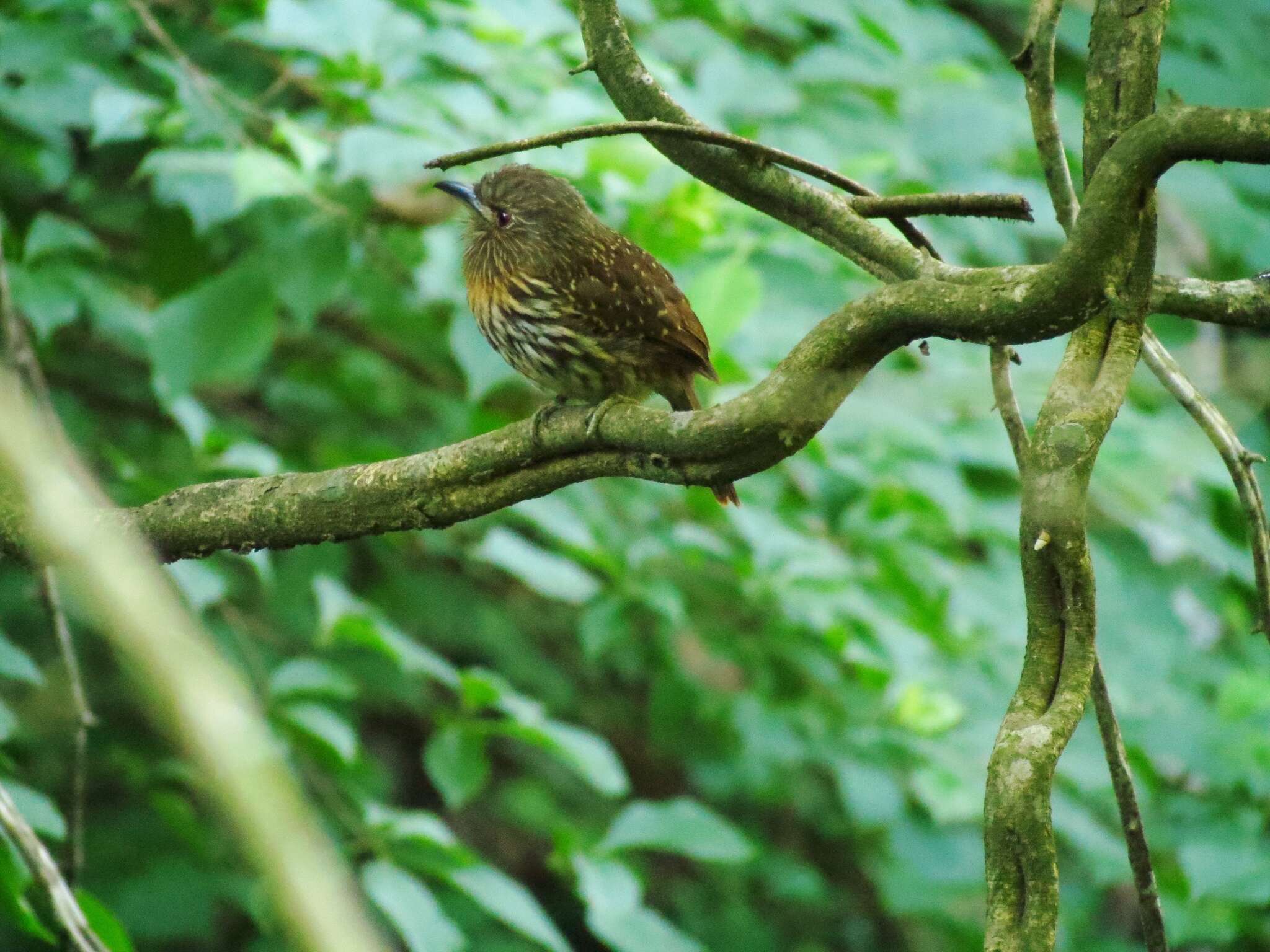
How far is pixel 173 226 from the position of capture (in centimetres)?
338

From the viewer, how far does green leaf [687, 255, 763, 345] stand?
2.72 metres

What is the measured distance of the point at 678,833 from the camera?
3016mm

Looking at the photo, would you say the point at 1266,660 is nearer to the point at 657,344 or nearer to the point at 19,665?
the point at 657,344

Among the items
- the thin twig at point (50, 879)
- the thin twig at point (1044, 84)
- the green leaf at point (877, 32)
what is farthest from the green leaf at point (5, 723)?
the green leaf at point (877, 32)

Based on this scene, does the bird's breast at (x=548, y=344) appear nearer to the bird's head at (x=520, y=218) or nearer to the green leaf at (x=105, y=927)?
the bird's head at (x=520, y=218)

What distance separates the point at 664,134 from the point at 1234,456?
0.79 meters

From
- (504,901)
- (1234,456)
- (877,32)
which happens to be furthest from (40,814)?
(877,32)

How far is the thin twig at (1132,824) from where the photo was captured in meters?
1.54

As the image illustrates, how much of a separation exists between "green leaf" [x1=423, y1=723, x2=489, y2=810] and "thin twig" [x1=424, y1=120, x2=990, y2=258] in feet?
5.60

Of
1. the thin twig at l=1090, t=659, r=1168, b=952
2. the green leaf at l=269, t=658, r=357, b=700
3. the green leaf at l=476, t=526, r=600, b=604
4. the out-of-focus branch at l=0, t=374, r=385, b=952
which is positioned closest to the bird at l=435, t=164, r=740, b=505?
the green leaf at l=476, t=526, r=600, b=604

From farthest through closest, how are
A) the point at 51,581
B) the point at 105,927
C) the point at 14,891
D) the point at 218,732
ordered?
the point at 51,581 → the point at 105,927 → the point at 14,891 → the point at 218,732

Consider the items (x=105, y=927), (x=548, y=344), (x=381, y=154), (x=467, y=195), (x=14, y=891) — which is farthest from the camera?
(x=467, y=195)

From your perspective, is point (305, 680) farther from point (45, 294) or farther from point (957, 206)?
point (957, 206)

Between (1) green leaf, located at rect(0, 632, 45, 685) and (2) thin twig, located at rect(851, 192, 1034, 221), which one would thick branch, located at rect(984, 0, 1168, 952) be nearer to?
(2) thin twig, located at rect(851, 192, 1034, 221)
